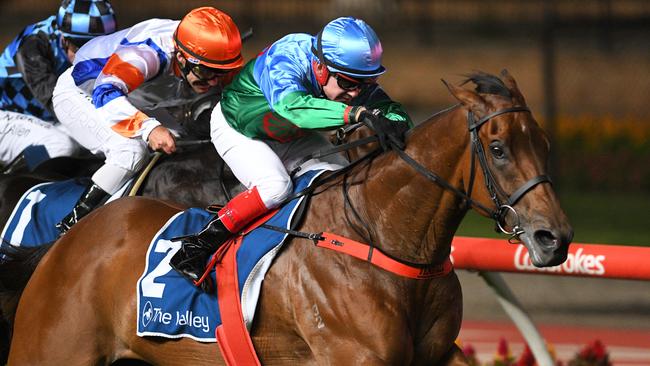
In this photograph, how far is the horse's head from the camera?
149 inches

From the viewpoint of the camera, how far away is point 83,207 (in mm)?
5488

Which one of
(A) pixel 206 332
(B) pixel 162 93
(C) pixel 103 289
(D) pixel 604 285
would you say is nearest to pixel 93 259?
(C) pixel 103 289

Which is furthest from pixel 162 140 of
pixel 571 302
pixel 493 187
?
pixel 571 302

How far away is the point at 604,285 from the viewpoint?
9992 mm

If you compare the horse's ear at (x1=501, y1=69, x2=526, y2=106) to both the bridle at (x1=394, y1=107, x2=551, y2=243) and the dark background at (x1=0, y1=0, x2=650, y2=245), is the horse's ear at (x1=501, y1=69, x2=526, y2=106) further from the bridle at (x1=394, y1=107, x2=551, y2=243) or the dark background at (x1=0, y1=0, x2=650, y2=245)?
the dark background at (x1=0, y1=0, x2=650, y2=245)

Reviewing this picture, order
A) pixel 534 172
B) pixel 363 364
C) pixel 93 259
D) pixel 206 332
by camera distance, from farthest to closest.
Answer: pixel 93 259 → pixel 206 332 → pixel 363 364 → pixel 534 172

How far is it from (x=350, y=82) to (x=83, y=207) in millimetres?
1701

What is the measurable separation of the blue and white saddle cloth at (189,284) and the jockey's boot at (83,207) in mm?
832

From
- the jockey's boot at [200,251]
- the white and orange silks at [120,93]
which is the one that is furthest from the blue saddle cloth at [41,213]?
the jockey's boot at [200,251]

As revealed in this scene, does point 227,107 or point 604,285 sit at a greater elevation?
point 227,107

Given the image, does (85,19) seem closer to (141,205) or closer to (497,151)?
(141,205)

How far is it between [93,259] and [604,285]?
626 cm

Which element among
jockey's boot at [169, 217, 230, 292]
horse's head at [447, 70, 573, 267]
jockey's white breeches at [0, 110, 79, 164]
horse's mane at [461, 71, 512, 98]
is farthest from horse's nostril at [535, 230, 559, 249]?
jockey's white breeches at [0, 110, 79, 164]

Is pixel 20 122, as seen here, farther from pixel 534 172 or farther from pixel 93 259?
pixel 534 172
